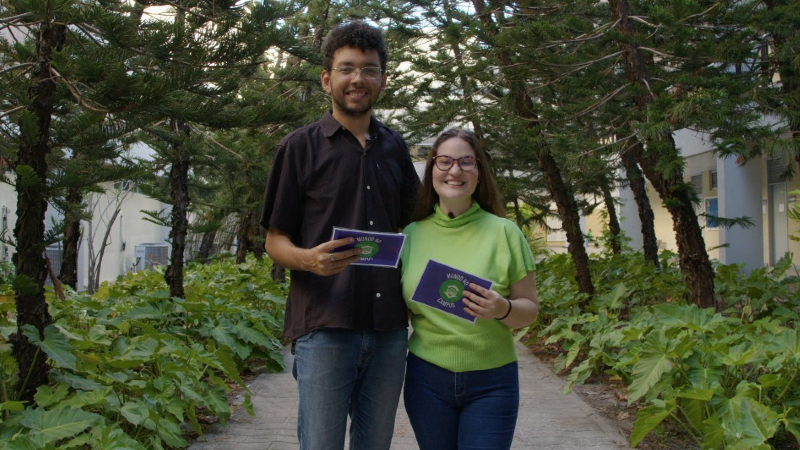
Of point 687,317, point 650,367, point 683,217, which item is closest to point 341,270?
point 650,367

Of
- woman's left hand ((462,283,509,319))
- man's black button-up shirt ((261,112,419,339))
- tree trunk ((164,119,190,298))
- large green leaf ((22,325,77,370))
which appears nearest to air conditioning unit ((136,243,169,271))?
tree trunk ((164,119,190,298))

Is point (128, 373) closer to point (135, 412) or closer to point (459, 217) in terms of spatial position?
point (135, 412)

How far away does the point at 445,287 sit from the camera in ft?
7.91

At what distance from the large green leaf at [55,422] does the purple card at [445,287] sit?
2.02 m

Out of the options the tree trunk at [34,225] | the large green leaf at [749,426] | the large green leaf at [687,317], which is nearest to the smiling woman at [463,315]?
the large green leaf at [749,426]

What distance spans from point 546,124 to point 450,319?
6264 millimetres

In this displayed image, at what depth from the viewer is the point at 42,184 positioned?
3.91m

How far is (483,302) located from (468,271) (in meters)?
0.20

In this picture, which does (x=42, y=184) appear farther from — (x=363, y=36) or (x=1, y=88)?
(x=363, y=36)

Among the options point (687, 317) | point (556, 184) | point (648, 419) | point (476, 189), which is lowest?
point (648, 419)

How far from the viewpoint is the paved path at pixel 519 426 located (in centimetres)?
485

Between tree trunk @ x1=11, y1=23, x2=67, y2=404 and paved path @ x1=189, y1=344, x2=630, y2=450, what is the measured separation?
1.13 m

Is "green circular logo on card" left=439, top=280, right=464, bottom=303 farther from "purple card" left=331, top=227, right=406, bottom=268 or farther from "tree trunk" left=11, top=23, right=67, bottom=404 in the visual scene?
"tree trunk" left=11, top=23, right=67, bottom=404

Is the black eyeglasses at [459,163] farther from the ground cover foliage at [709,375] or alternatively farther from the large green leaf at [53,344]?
the large green leaf at [53,344]
